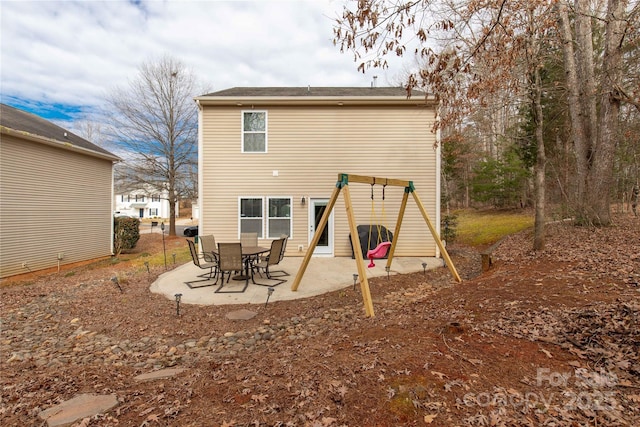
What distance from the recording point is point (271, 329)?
15.2 feet

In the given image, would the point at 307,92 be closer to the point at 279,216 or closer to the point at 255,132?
the point at 255,132

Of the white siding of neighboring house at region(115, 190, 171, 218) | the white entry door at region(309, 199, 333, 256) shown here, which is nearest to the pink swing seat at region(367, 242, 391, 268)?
the white entry door at region(309, 199, 333, 256)

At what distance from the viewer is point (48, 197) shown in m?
10.9

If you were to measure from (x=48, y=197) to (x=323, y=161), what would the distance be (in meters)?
10.4

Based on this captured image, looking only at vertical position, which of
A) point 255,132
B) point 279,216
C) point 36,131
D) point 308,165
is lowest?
point 279,216

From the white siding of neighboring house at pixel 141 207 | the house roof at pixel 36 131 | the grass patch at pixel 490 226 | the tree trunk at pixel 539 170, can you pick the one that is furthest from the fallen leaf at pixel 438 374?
the white siding of neighboring house at pixel 141 207

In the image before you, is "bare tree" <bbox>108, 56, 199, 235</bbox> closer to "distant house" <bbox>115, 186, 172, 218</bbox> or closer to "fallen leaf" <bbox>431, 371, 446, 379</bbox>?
"fallen leaf" <bbox>431, 371, 446, 379</bbox>

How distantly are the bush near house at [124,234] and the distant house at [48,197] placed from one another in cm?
36

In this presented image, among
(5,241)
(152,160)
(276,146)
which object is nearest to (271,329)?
(276,146)

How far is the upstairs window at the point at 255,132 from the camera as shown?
990cm

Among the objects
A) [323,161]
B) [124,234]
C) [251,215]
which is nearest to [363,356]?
[251,215]

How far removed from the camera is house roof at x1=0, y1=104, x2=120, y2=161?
9.74 m

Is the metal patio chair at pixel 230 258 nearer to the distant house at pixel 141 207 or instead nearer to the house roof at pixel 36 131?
the house roof at pixel 36 131

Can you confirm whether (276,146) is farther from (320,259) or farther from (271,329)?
(271,329)
